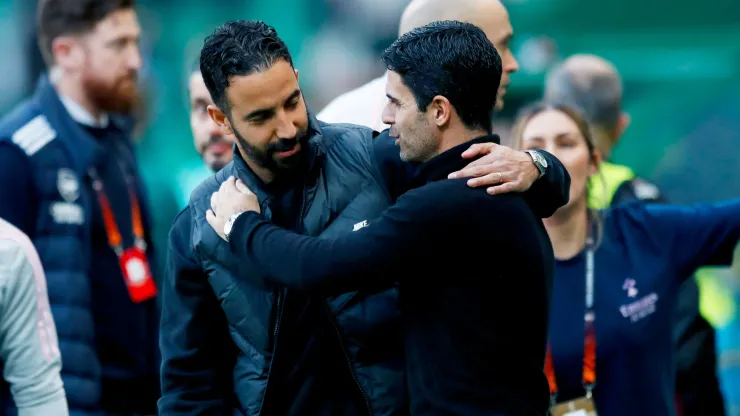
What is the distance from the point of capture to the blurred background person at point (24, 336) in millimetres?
2979

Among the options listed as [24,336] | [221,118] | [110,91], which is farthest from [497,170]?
[110,91]

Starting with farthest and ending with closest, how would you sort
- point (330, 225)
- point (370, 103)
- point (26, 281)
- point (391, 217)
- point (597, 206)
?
point (597, 206)
point (370, 103)
point (26, 281)
point (330, 225)
point (391, 217)

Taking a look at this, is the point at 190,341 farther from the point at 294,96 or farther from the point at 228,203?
the point at 294,96

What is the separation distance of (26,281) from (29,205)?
4.35 feet

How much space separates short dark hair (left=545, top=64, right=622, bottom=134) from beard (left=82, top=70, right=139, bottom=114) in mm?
1844

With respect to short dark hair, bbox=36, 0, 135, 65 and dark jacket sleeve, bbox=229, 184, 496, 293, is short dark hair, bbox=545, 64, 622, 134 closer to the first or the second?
short dark hair, bbox=36, 0, 135, 65

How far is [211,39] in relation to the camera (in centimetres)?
286

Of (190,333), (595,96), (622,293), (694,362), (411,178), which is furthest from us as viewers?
(595,96)

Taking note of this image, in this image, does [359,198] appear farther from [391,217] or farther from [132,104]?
[132,104]

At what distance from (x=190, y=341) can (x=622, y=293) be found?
1.49m

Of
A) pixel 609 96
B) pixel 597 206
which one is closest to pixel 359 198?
pixel 597 206

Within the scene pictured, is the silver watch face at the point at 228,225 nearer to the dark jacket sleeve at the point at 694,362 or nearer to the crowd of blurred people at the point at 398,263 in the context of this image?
the crowd of blurred people at the point at 398,263

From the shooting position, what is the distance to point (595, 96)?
531 centimetres

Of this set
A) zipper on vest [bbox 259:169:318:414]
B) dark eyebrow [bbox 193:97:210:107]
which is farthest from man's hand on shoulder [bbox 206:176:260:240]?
dark eyebrow [bbox 193:97:210:107]
